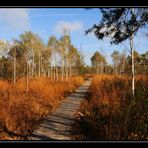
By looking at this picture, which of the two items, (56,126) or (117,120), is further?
(56,126)

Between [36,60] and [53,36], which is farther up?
[53,36]

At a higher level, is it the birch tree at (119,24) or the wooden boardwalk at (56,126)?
the birch tree at (119,24)

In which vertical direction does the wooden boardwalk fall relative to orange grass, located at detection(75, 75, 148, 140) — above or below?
A: below

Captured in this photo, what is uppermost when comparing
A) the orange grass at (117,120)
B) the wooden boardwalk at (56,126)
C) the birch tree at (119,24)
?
the birch tree at (119,24)

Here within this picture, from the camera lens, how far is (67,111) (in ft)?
32.2

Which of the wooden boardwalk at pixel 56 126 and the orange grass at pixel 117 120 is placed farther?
the wooden boardwalk at pixel 56 126

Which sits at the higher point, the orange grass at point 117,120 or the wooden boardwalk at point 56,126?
the orange grass at point 117,120

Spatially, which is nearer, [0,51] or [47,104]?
[47,104]

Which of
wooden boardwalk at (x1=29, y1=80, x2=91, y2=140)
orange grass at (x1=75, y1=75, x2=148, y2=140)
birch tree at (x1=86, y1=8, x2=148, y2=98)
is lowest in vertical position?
wooden boardwalk at (x1=29, y1=80, x2=91, y2=140)

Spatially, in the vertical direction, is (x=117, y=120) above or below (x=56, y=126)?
above

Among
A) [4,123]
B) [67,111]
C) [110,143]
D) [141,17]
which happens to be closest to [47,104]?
[67,111]

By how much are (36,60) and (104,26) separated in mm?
32378

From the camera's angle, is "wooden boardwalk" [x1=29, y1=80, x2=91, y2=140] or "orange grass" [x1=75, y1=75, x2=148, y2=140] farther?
"wooden boardwalk" [x1=29, y1=80, x2=91, y2=140]

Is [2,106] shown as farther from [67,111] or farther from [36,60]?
[36,60]
